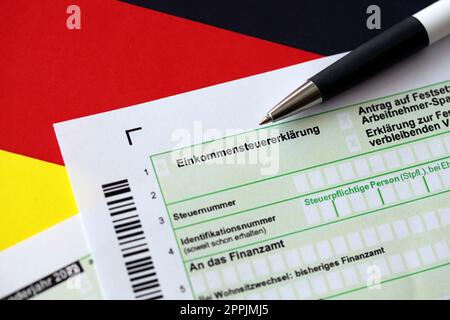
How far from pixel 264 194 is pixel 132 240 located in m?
0.12

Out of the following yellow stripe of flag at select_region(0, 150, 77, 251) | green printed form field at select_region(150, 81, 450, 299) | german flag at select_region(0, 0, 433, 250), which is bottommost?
green printed form field at select_region(150, 81, 450, 299)

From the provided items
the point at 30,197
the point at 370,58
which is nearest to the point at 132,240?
the point at 30,197

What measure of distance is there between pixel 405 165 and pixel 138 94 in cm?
25

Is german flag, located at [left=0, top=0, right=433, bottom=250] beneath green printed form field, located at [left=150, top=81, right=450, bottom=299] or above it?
above

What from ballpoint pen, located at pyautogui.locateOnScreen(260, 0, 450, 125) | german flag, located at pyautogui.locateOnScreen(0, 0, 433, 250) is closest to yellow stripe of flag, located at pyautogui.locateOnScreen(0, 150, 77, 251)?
Result: german flag, located at pyautogui.locateOnScreen(0, 0, 433, 250)

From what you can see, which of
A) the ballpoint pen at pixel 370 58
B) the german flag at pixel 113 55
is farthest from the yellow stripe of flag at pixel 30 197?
the ballpoint pen at pixel 370 58

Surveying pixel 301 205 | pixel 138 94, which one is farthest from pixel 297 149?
pixel 138 94

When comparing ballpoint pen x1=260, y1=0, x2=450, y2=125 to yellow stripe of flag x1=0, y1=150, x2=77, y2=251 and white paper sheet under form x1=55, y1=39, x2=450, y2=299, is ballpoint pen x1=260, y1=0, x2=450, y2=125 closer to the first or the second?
white paper sheet under form x1=55, y1=39, x2=450, y2=299

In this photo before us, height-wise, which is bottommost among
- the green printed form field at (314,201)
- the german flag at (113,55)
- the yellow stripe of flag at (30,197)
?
the green printed form field at (314,201)

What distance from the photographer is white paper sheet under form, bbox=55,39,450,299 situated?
0.46 meters

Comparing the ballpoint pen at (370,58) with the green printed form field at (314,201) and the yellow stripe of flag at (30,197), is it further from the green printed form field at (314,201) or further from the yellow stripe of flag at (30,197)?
the yellow stripe of flag at (30,197)

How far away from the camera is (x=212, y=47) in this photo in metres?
0.51

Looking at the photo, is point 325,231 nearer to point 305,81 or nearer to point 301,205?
point 301,205

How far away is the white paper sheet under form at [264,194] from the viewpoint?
1.52 feet
